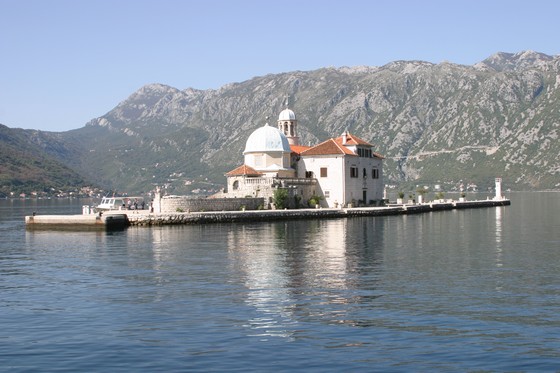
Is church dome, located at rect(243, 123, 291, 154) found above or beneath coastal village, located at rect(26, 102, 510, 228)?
above

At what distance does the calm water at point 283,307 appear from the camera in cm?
2317

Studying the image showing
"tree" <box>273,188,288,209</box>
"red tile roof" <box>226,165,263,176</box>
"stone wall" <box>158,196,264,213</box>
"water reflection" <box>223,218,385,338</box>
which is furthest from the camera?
"red tile roof" <box>226,165,263,176</box>

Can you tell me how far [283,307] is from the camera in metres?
31.0

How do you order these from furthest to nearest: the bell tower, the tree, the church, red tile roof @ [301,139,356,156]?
the bell tower, red tile roof @ [301,139,356,156], the church, the tree

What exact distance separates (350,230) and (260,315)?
4614 cm

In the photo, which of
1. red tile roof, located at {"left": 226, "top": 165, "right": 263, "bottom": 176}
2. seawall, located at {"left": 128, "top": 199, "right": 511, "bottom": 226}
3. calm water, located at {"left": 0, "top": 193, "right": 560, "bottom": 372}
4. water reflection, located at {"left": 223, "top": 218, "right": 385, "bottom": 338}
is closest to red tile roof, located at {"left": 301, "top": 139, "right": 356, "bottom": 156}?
red tile roof, located at {"left": 226, "top": 165, "right": 263, "bottom": 176}

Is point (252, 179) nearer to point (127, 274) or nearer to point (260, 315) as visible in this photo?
point (127, 274)

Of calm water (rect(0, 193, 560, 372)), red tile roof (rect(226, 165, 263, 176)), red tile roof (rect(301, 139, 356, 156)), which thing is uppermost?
red tile roof (rect(301, 139, 356, 156))

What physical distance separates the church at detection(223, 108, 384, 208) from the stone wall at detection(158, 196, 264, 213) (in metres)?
3.12

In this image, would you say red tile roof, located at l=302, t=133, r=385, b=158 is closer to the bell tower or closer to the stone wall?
the bell tower

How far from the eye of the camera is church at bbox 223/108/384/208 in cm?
10300

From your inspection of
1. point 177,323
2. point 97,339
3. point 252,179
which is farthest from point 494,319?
point 252,179

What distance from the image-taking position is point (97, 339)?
84.5 feet

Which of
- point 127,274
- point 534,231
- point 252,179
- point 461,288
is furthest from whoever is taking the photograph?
point 252,179
